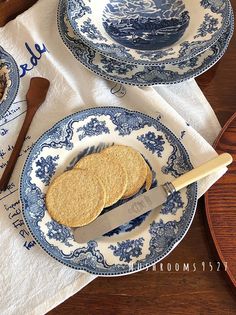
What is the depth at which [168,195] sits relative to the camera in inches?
24.0

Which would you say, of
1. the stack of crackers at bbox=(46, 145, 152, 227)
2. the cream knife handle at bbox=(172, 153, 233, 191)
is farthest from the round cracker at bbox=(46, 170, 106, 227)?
the cream knife handle at bbox=(172, 153, 233, 191)

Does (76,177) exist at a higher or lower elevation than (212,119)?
Result: higher

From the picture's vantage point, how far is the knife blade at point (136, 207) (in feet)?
1.93

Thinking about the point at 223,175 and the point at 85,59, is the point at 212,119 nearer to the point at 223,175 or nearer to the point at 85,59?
the point at 223,175

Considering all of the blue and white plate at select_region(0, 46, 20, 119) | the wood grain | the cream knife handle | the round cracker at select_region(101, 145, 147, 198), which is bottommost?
the wood grain

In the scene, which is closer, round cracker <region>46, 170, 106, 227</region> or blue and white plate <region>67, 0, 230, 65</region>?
round cracker <region>46, 170, 106, 227</region>

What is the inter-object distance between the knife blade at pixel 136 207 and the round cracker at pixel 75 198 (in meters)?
0.01

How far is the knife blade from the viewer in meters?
0.59

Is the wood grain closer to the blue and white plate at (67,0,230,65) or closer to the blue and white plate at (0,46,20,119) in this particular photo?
the blue and white plate at (67,0,230,65)

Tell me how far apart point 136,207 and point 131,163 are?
7 centimetres

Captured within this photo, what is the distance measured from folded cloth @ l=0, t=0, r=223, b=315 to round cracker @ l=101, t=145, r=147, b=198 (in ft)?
0.27

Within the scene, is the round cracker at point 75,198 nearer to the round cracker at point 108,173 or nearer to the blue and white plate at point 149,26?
the round cracker at point 108,173

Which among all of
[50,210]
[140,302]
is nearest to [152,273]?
[140,302]

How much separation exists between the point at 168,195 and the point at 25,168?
0.20 m
